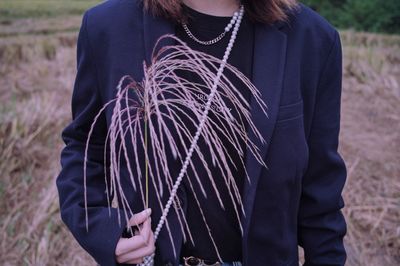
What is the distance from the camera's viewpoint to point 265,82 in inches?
37.3

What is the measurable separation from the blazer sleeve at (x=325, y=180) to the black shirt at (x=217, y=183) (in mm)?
176

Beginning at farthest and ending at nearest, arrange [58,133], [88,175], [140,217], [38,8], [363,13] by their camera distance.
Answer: [363,13] < [38,8] < [58,133] < [88,175] < [140,217]

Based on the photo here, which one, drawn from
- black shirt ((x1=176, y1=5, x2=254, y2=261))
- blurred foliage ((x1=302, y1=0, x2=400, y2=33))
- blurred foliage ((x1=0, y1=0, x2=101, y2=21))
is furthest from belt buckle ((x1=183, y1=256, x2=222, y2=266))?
blurred foliage ((x1=302, y1=0, x2=400, y2=33))

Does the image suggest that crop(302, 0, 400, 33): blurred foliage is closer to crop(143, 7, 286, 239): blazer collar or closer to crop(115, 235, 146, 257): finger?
crop(143, 7, 286, 239): blazer collar

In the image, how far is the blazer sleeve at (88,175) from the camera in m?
0.97

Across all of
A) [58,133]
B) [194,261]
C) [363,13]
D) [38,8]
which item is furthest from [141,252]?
[363,13]

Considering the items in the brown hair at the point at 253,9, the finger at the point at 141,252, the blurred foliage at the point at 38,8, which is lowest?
the finger at the point at 141,252

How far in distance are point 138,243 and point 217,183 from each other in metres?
0.21

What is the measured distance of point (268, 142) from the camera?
944mm

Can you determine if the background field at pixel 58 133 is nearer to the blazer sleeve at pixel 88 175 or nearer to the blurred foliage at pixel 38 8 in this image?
the blurred foliage at pixel 38 8

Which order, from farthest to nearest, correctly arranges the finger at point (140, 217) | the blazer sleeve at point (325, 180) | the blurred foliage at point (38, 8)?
the blurred foliage at point (38, 8) → the blazer sleeve at point (325, 180) → the finger at point (140, 217)

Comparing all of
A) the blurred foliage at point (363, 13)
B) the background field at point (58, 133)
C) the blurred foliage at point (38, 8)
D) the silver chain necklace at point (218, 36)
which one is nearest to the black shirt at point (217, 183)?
the silver chain necklace at point (218, 36)

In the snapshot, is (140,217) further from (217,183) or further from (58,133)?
(58,133)

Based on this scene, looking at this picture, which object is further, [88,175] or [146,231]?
[88,175]
